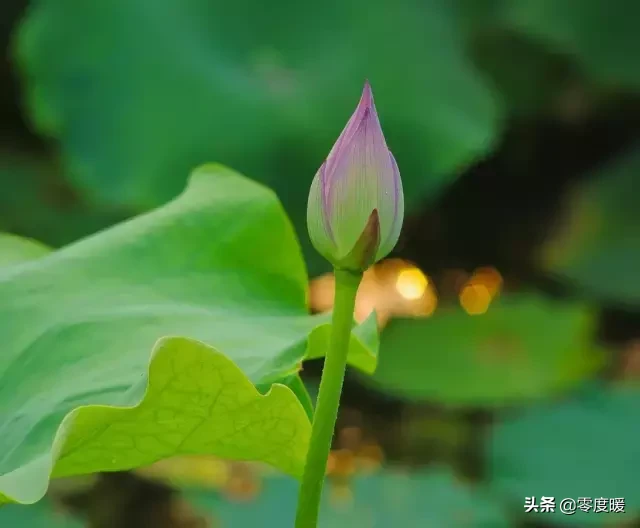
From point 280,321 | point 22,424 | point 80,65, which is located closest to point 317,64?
point 80,65

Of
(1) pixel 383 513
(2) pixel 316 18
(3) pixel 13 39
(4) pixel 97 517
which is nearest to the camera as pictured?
(1) pixel 383 513

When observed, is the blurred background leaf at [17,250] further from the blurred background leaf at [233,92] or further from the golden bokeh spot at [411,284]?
the golden bokeh spot at [411,284]

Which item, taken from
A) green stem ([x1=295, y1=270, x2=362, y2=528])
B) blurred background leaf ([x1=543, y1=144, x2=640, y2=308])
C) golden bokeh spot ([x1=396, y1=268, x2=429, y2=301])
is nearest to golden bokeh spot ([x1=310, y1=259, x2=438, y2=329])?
golden bokeh spot ([x1=396, y1=268, x2=429, y2=301])

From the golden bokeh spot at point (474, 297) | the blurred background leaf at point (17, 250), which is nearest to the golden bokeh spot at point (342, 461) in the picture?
the golden bokeh spot at point (474, 297)

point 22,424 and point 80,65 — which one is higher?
point 80,65

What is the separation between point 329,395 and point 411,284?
1.53 metres

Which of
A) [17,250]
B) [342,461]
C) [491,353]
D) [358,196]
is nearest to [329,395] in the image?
[358,196]

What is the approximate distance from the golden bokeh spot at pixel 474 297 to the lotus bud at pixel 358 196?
156 centimetres

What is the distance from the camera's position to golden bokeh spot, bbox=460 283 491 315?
1923 millimetres

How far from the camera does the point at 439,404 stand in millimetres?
1659

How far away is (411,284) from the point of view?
1.90 m

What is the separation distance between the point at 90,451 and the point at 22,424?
9cm

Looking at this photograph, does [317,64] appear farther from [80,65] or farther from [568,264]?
[568,264]

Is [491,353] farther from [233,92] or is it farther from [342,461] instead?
[233,92]
